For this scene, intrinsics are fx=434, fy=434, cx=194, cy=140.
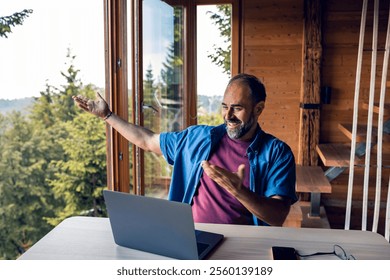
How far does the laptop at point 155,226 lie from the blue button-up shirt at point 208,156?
48cm

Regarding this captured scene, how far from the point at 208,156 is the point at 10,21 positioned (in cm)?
143

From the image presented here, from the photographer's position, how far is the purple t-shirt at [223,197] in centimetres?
166

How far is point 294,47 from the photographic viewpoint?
4.15 metres

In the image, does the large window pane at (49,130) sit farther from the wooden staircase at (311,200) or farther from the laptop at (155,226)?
the laptop at (155,226)

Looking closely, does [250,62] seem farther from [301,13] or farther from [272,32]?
[301,13]

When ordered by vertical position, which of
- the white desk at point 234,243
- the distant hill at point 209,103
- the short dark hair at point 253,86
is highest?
the short dark hair at point 253,86

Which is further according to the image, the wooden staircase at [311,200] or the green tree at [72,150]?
the green tree at [72,150]

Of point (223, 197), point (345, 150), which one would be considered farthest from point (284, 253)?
point (345, 150)

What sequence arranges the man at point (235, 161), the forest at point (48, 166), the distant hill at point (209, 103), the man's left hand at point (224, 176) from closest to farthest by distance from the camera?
the man's left hand at point (224, 176)
the man at point (235, 161)
the distant hill at point (209, 103)
the forest at point (48, 166)

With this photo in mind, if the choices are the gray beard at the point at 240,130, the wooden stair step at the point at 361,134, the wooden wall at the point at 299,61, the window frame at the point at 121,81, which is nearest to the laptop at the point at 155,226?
the gray beard at the point at 240,130

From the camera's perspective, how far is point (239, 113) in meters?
1.76

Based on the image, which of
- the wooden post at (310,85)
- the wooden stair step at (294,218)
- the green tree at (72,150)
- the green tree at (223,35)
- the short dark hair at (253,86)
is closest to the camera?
the short dark hair at (253,86)
